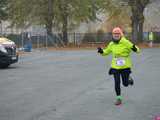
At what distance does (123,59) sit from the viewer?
42.5 ft

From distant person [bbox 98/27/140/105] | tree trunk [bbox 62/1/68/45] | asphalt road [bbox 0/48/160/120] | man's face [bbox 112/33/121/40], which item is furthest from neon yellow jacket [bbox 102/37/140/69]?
tree trunk [bbox 62/1/68/45]

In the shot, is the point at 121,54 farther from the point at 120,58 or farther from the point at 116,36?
the point at 116,36

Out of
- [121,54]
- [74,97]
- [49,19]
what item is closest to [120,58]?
[121,54]

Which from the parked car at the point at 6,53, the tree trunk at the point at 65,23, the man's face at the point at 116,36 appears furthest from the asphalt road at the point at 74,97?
the tree trunk at the point at 65,23

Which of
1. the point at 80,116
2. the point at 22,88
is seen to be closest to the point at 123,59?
the point at 80,116

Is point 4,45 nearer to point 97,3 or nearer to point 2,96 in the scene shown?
point 2,96

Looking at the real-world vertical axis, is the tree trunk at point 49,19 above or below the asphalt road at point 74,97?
above

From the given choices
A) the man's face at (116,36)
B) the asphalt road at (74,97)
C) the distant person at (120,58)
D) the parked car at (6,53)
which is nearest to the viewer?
the asphalt road at (74,97)

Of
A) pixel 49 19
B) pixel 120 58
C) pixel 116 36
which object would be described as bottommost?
pixel 120 58

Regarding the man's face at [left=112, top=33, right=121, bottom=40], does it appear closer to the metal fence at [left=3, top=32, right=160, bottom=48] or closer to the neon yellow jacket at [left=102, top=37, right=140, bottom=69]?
the neon yellow jacket at [left=102, top=37, right=140, bottom=69]

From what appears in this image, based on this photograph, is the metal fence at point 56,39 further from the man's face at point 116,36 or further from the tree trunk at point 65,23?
the man's face at point 116,36

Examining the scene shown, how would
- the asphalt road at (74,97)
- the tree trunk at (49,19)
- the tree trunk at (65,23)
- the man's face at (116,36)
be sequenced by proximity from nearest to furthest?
the asphalt road at (74,97)
the man's face at (116,36)
the tree trunk at (49,19)
the tree trunk at (65,23)

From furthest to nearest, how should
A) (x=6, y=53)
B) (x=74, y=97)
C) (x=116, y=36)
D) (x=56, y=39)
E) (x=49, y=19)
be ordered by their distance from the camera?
(x=56, y=39) < (x=49, y=19) < (x=6, y=53) < (x=74, y=97) < (x=116, y=36)

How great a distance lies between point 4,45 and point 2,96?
10.6 meters
